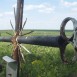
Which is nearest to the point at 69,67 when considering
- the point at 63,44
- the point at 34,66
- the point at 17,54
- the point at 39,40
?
the point at 34,66

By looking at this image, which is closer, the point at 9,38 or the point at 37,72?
the point at 9,38

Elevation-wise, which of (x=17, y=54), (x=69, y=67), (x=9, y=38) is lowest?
(x=69, y=67)

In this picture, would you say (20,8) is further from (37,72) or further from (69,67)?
(69,67)

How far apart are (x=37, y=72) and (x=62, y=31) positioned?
752 cm

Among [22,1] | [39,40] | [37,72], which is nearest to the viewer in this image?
[39,40]

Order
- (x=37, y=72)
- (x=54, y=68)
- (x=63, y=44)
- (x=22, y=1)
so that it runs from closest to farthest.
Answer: (x=63, y=44), (x=22, y=1), (x=37, y=72), (x=54, y=68)

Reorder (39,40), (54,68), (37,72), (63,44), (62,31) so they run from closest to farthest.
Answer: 1. (62,31)
2. (63,44)
3. (39,40)
4. (37,72)
5. (54,68)

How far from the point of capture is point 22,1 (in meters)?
7.21

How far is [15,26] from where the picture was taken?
24.4ft

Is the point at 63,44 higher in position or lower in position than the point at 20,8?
lower

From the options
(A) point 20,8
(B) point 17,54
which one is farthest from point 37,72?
(A) point 20,8

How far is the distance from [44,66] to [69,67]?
5.32ft

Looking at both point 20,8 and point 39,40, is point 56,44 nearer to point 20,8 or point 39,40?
point 39,40

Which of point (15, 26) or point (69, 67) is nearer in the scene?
point (15, 26)
